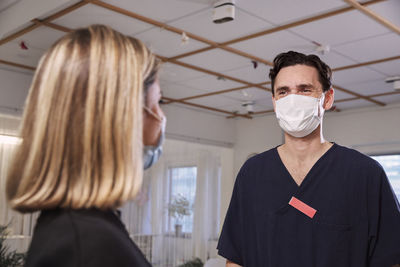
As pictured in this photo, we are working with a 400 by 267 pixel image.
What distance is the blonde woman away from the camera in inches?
30.9

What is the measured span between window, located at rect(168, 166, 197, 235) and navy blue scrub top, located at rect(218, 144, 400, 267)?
6.95 meters

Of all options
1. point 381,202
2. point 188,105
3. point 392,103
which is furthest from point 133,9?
point 392,103

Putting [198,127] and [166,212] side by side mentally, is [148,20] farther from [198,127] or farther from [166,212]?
[166,212]

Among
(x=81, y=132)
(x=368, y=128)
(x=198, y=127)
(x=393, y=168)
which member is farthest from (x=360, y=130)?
(x=81, y=132)

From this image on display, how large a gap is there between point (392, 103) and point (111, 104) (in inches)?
265

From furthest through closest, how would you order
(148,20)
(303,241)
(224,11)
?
(148,20) → (224,11) → (303,241)

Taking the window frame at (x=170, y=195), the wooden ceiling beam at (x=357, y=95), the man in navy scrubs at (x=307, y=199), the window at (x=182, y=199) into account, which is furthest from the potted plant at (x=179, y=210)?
the man in navy scrubs at (x=307, y=199)

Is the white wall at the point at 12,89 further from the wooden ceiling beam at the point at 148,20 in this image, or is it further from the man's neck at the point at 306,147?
the man's neck at the point at 306,147

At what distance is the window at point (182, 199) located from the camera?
8.73 metres

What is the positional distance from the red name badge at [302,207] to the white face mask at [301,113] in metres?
0.26

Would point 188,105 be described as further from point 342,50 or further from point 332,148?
point 332,148

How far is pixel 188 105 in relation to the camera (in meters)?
7.51

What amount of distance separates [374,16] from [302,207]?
8.41 ft

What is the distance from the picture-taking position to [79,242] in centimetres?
75
